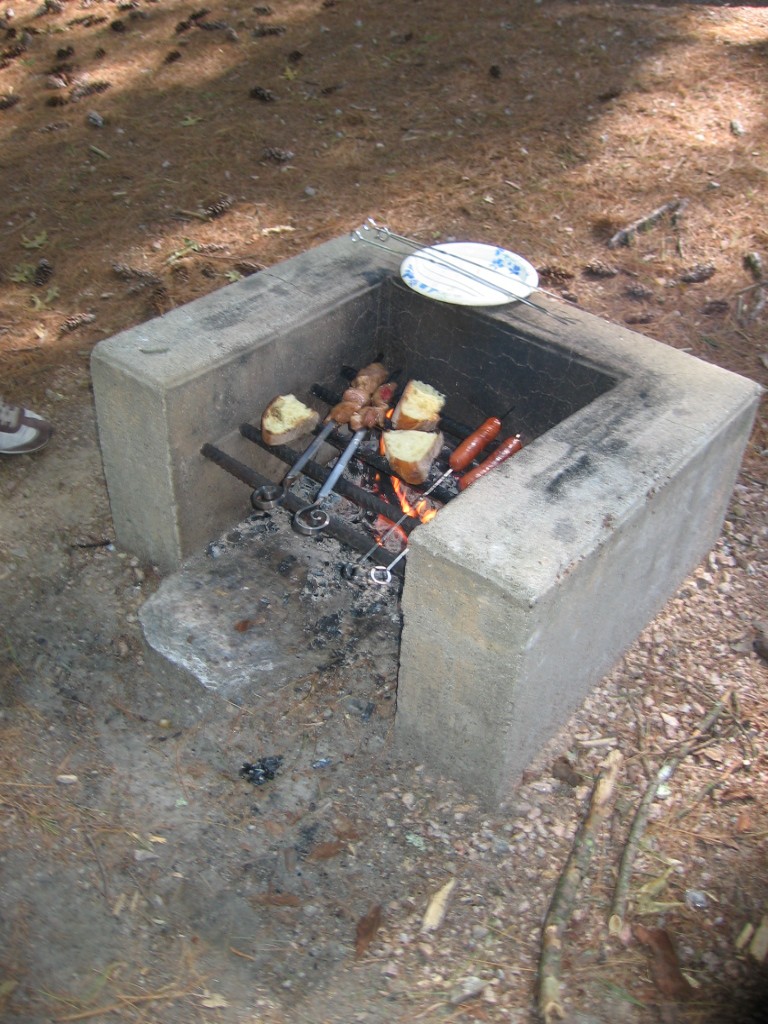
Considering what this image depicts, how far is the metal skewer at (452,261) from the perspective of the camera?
3.45m

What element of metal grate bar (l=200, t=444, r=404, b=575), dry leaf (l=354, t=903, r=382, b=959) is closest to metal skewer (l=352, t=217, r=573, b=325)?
metal grate bar (l=200, t=444, r=404, b=575)

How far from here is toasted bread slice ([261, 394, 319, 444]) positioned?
328 centimetres

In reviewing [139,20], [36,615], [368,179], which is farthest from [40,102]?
[36,615]

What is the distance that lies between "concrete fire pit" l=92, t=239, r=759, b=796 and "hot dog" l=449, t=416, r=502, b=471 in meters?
0.17

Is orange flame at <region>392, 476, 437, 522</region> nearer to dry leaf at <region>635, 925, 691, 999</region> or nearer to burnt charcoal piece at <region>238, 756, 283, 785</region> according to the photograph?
burnt charcoal piece at <region>238, 756, 283, 785</region>

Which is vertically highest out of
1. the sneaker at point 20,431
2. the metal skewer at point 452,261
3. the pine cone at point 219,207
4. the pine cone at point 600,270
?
the metal skewer at point 452,261

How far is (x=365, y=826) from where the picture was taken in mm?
2801

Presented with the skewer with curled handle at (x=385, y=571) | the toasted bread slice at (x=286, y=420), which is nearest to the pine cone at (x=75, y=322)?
the toasted bread slice at (x=286, y=420)

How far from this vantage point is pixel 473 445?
3.37 meters

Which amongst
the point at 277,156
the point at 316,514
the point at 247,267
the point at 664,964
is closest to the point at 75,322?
the point at 247,267

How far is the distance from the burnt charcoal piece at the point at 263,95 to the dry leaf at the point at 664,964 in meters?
5.76

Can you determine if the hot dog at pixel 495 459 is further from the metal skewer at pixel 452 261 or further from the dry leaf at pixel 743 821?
the dry leaf at pixel 743 821

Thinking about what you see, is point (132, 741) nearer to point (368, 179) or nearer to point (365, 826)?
point (365, 826)

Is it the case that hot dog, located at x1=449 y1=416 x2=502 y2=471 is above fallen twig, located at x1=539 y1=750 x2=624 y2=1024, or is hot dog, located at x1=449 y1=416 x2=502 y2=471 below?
above
